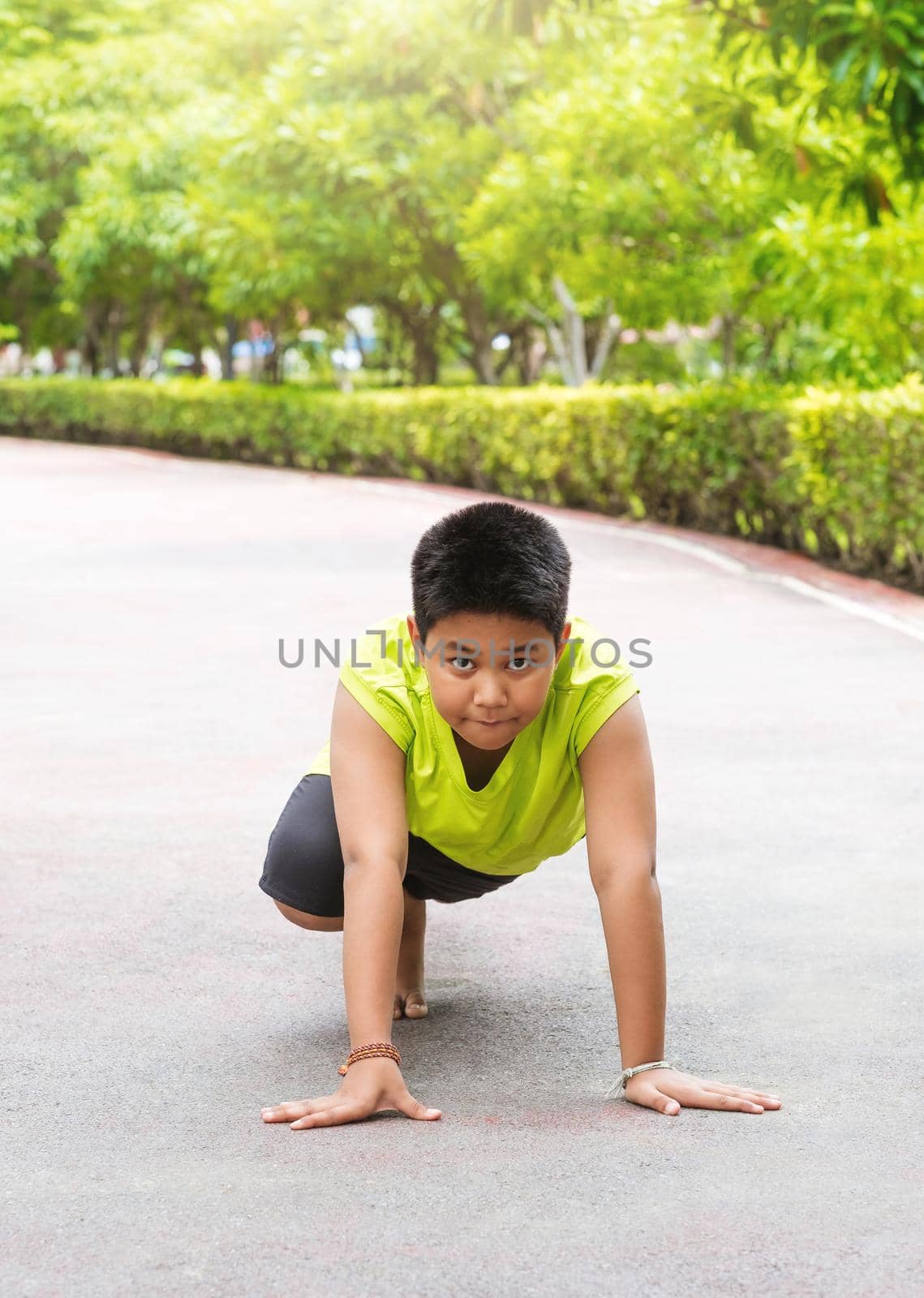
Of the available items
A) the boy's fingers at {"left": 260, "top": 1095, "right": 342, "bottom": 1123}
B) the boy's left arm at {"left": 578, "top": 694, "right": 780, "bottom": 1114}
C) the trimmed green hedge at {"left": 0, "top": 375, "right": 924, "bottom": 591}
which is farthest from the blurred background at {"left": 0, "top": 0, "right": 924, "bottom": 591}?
the boy's fingers at {"left": 260, "top": 1095, "right": 342, "bottom": 1123}

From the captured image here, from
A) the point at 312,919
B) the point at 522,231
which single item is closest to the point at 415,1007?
the point at 312,919

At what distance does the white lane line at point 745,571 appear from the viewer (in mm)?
10703

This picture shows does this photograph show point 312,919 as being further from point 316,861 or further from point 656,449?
point 656,449

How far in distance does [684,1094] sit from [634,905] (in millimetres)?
373

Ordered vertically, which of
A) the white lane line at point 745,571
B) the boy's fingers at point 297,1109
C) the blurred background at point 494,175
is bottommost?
the boy's fingers at point 297,1109

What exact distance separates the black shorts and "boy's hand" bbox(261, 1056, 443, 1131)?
476 millimetres

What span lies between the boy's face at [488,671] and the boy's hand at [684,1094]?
2.37 ft

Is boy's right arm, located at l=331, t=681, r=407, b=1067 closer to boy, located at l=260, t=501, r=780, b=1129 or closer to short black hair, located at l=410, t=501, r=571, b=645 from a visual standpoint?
boy, located at l=260, t=501, r=780, b=1129

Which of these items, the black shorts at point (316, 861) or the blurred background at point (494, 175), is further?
the blurred background at point (494, 175)

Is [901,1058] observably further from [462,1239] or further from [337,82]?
[337,82]

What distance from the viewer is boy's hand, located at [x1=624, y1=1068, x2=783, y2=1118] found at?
3385mm

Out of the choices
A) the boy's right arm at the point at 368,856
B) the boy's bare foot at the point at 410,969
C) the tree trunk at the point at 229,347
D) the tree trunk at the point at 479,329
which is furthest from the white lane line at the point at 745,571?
the tree trunk at the point at 229,347

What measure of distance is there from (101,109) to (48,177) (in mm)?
2381

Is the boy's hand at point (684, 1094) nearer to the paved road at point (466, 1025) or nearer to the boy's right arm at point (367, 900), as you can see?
the paved road at point (466, 1025)
